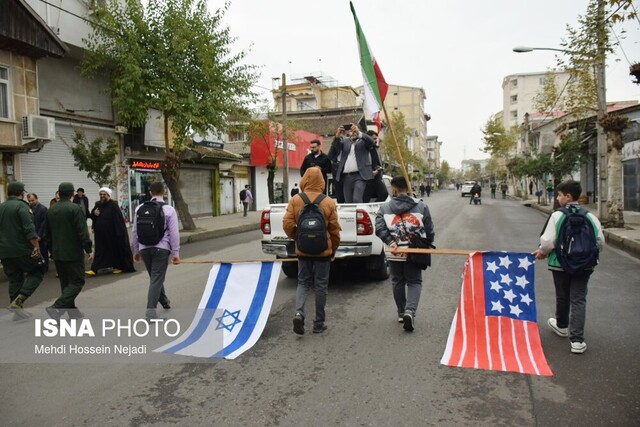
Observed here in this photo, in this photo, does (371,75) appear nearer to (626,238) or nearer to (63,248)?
(63,248)

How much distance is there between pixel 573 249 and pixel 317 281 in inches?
105

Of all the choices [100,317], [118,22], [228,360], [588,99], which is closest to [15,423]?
[228,360]

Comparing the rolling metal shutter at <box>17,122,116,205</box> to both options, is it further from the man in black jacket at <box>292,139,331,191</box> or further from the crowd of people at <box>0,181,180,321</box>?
the man in black jacket at <box>292,139,331,191</box>

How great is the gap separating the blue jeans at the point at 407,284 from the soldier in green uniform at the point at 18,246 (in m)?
4.67

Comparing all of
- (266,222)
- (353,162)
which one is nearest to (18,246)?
(266,222)

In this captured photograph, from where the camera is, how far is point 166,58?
1543 centimetres

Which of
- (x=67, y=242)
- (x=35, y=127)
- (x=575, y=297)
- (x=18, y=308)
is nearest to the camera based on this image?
(x=575, y=297)

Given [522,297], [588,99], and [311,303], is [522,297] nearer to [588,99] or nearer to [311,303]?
[311,303]

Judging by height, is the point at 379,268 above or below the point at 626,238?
above

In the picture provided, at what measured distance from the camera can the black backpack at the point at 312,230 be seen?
5156 millimetres

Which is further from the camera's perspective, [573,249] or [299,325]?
[299,325]

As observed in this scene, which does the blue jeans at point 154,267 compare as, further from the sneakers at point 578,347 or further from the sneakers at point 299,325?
the sneakers at point 578,347

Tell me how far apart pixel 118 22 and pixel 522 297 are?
15684 millimetres

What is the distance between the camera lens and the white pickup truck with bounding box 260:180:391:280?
7129 millimetres
